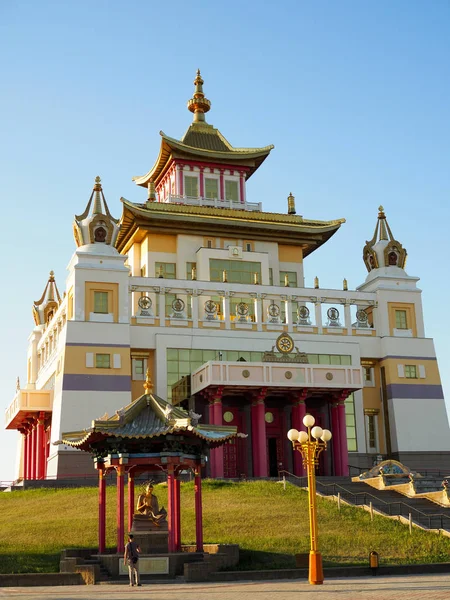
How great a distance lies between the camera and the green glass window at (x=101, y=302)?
5381 cm

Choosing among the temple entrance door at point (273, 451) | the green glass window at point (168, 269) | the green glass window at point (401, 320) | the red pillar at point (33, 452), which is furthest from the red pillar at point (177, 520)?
the red pillar at point (33, 452)

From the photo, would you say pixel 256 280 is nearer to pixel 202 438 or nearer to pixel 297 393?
pixel 297 393

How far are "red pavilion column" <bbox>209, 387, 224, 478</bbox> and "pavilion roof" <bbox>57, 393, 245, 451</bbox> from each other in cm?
2129

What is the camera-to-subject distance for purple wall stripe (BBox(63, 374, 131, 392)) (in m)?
51.7

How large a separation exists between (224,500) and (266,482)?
206 inches

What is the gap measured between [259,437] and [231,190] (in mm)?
A: 23494

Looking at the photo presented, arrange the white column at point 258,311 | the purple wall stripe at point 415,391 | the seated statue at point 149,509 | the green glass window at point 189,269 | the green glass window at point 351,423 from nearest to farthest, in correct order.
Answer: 1. the seated statue at point 149,509
2. the green glass window at point 351,423
3. the white column at point 258,311
4. the purple wall stripe at point 415,391
5. the green glass window at point 189,269

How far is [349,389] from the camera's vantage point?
51.8m

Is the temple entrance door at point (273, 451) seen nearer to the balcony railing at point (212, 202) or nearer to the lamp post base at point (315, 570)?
the balcony railing at point (212, 202)

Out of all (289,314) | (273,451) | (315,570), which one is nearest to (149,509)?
(315,570)

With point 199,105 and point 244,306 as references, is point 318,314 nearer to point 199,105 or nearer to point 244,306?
point 244,306

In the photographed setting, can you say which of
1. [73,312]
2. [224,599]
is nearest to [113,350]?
[73,312]

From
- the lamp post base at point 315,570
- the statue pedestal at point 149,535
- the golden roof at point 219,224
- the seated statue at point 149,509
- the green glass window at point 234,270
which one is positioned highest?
the golden roof at point 219,224

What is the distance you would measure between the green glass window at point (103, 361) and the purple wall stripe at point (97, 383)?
0.61 metres
